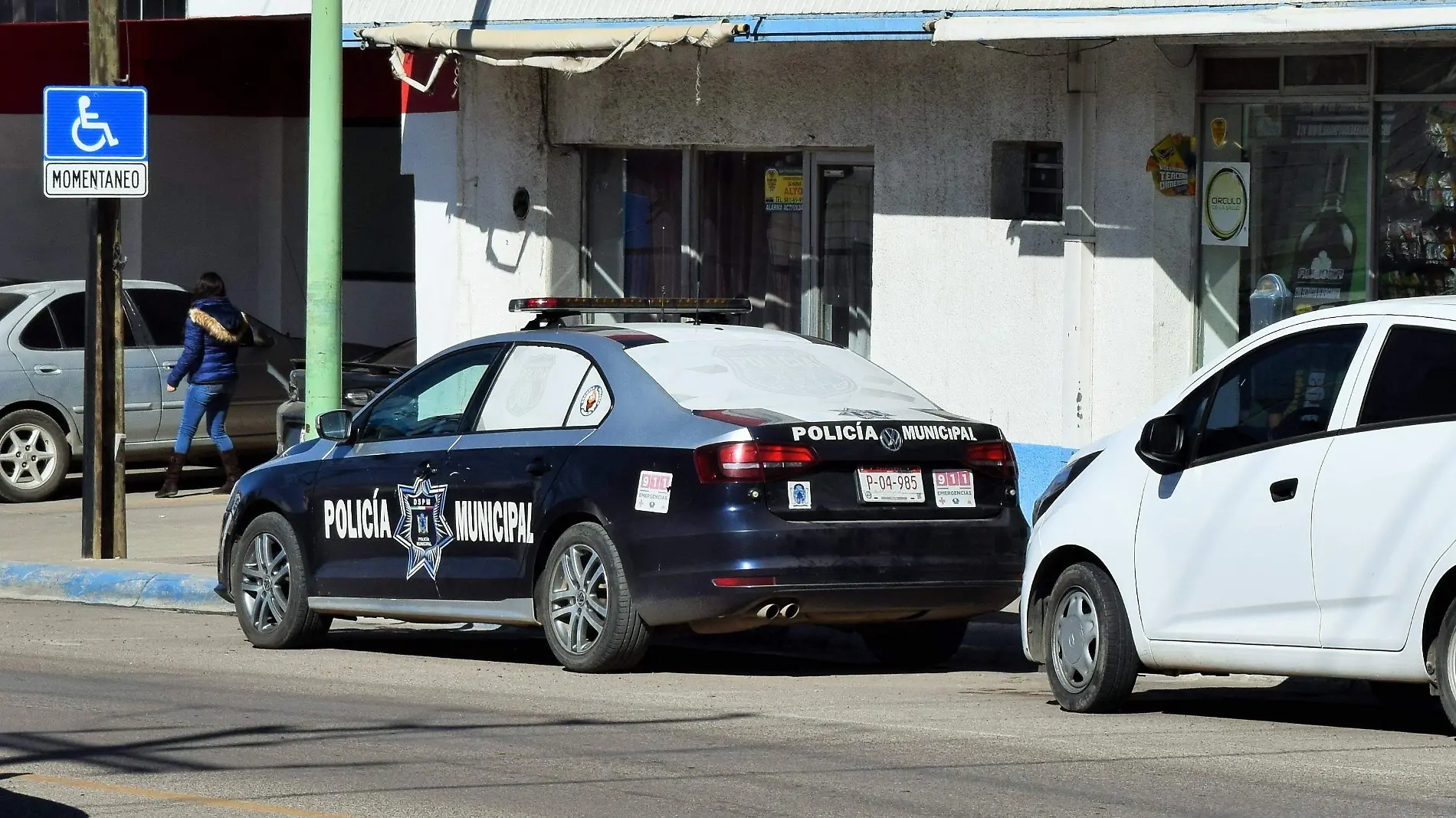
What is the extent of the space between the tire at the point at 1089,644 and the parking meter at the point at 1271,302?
469 cm

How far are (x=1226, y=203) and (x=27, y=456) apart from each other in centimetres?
973

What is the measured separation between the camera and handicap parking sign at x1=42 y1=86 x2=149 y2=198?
1312 centimetres

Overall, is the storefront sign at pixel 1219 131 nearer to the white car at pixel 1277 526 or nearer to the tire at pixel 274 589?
the white car at pixel 1277 526

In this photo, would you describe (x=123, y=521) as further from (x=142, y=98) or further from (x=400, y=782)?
(x=400, y=782)

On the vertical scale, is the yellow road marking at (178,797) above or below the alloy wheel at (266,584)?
below

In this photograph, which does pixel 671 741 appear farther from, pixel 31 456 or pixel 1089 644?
pixel 31 456

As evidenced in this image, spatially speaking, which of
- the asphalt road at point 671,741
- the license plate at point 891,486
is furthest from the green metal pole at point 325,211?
the license plate at point 891,486

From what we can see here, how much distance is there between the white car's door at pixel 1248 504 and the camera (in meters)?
7.68

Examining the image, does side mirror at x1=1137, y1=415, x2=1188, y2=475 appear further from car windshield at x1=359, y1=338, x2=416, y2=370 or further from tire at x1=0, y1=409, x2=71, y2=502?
tire at x1=0, y1=409, x2=71, y2=502

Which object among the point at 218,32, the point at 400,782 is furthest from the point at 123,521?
the point at 218,32

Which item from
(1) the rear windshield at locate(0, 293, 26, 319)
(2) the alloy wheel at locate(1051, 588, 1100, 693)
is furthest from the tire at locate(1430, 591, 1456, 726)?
(1) the rear windshield at locate(0, 293, 26, 319)

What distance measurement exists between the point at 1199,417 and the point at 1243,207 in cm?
539

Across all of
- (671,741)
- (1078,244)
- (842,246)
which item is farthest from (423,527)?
(842,246)

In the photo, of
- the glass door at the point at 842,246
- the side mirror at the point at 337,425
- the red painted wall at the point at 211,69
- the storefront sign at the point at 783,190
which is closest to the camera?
the side mirror at the point at 337,425
